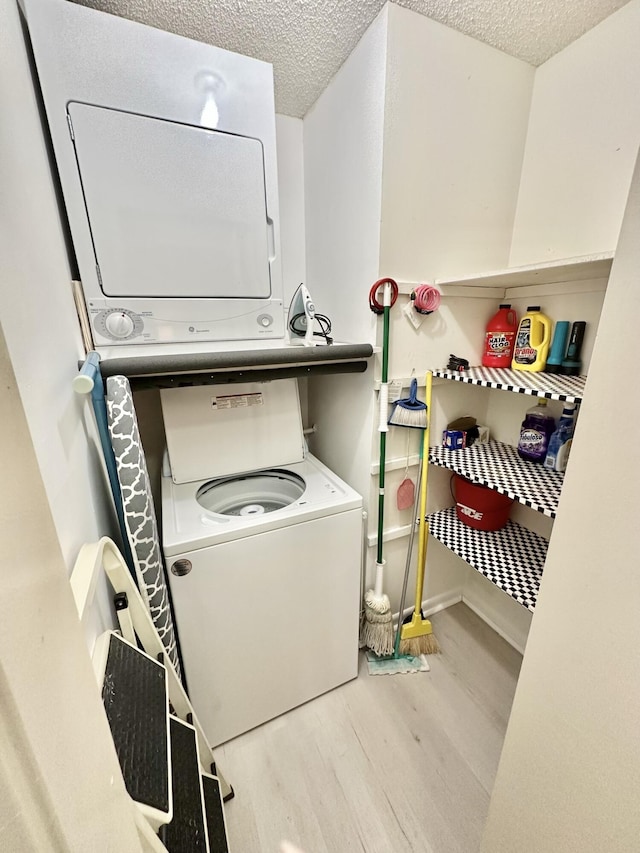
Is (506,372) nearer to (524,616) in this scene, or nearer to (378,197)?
(378,197)

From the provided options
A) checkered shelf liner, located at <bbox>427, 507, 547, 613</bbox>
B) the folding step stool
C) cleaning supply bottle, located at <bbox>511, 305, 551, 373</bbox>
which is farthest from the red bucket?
the folding step stool

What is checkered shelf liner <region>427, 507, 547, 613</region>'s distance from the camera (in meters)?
1.31

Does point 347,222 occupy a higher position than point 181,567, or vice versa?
point 347,222

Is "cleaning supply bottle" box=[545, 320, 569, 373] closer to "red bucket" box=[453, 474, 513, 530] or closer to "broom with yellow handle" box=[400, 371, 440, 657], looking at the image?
"red bucket" box=[453, 474, 513, 530]

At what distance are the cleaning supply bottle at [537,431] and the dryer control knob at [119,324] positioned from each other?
1.55 meters

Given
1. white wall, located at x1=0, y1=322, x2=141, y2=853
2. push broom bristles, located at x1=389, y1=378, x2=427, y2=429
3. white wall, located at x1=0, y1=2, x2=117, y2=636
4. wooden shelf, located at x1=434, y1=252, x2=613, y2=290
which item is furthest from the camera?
push broom bristles, located at x1=389, y1=378, x2=427, y2=429

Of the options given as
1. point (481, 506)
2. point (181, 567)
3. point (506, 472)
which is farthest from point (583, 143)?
point (181, 567)

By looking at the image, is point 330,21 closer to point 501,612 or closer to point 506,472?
point 506,472

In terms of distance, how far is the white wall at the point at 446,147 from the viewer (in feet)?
3.88

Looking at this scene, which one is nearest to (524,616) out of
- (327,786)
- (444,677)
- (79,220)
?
(444,677)

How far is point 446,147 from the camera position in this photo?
129 cm

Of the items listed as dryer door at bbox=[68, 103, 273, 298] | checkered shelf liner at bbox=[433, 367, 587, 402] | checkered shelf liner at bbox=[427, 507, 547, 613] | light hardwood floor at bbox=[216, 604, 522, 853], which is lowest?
light hardwood floor at bbox=[216, 604, 522, 853]

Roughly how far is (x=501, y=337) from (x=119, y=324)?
1.48 meters

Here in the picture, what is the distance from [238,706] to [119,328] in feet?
4.76
